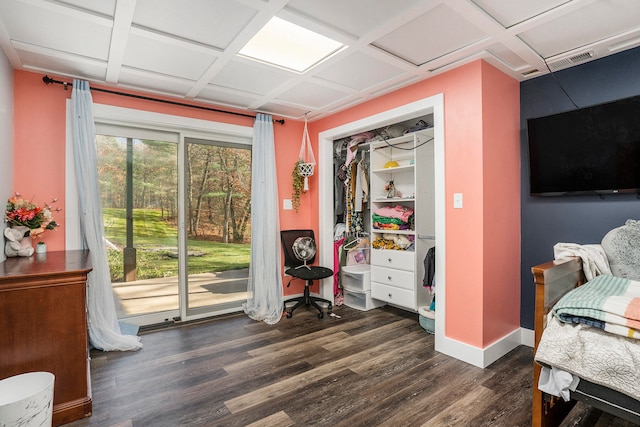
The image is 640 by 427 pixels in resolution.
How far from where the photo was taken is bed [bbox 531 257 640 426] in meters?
1.34

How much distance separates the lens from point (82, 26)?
79.1 inches

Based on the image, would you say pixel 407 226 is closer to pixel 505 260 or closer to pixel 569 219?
pixel 505 260

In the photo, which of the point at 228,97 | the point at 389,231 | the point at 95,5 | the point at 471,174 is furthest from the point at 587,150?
the point at 95,5

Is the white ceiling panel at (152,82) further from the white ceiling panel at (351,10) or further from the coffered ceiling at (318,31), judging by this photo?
the white ceiling panel at (351,10)

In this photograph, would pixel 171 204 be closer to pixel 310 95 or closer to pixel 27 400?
pixel 310 95

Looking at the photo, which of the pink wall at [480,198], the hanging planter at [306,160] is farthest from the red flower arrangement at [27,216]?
the pink wall at [480,198]

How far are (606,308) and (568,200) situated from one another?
1538mm

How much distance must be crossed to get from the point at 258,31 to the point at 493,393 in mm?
2805

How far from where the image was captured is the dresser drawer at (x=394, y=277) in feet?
11.1

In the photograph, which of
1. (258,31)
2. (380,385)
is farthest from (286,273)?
(258,31)

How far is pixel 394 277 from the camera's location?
3.55 m

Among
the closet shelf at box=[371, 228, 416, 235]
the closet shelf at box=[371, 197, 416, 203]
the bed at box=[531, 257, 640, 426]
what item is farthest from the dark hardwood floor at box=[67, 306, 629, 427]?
the closet shelf at box=[371, 197, 416, 203]

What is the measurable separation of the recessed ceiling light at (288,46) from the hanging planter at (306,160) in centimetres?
140

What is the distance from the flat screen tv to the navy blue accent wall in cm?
15
